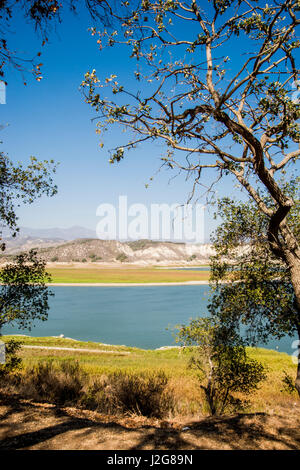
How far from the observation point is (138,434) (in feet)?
16.0

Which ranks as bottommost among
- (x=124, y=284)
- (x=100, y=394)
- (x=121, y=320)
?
(x=124, y=284)

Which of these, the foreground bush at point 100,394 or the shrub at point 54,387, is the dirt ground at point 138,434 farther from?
the shrub at point 54,387

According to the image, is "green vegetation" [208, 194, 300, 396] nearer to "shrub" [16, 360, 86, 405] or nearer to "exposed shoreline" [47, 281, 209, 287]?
"shrub" [16, 360, 86, 405]

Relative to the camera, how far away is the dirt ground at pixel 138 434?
443 centimetres

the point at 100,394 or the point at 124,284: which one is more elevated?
the point at 100,394

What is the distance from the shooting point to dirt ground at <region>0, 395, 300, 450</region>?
4.43m

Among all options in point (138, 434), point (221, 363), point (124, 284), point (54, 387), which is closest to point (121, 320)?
point (54, 387)

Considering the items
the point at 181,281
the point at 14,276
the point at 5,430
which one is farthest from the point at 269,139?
the point at 181,281

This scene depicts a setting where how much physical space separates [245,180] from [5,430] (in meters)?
7.68

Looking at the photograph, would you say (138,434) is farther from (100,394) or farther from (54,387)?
(54,387)

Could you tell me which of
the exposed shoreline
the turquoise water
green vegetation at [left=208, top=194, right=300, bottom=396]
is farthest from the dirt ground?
the exposed shoreline

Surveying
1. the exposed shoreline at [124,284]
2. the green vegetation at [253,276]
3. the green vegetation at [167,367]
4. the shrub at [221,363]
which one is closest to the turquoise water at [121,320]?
the green vegetation at [167,367]
